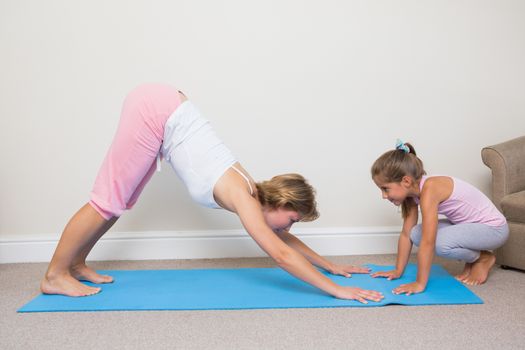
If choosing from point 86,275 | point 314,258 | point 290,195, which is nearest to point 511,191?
point 314,258

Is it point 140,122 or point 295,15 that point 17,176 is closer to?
point 140,122

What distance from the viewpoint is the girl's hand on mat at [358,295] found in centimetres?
208

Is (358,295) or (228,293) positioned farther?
(228,293)

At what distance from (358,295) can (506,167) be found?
3.56ft

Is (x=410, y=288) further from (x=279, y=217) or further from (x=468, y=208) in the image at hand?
(x=279, y=217)

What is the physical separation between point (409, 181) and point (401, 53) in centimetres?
94

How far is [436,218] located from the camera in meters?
2.25

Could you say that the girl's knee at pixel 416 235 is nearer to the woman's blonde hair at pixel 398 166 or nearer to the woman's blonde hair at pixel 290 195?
the woman's blonde hair at pixel 398 166

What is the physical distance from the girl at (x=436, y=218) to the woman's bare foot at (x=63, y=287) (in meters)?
1.31

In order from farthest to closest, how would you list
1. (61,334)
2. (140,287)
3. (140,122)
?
1. (140,287)
2. (140,122)
3. (61,334)

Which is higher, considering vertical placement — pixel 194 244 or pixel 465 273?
pixel 465 273

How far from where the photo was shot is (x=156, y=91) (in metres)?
2.25

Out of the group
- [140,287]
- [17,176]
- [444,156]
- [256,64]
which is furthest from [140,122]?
[444,156]

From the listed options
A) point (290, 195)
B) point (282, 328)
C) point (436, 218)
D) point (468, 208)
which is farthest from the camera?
point (468, 208)
